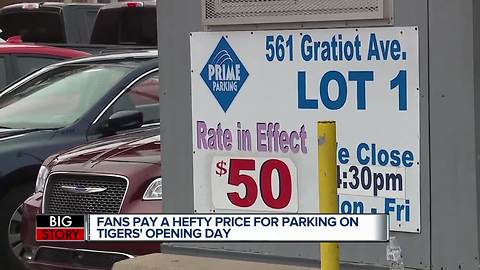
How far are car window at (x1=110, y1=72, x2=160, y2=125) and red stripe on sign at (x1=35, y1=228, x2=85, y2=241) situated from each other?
1.93 meters

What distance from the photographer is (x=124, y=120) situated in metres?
8.05

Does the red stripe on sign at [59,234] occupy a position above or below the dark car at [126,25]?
below

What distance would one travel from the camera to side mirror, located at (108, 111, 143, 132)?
8.03 m

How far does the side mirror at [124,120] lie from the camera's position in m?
8.03

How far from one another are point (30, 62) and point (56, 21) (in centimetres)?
451

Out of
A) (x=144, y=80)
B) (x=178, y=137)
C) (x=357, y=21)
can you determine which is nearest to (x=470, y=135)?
(x=357, y=21)

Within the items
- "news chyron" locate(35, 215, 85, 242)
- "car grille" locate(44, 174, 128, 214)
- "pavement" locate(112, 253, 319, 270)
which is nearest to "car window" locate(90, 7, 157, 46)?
"car grille" locate(44, 174, 128, 214)

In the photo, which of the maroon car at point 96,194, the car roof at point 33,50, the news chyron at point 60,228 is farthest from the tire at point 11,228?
the car roof at point 33,50

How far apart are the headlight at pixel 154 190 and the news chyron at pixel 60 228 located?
1.94 ft

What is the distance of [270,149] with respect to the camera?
205 inches

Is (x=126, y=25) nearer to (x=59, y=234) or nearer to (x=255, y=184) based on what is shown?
(x=59, y=234)

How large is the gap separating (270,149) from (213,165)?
360mm

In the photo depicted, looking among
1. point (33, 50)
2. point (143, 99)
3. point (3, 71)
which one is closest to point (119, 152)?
point (143, 99)

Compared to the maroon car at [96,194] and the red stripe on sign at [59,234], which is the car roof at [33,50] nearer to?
the maroon car at [96,194]
